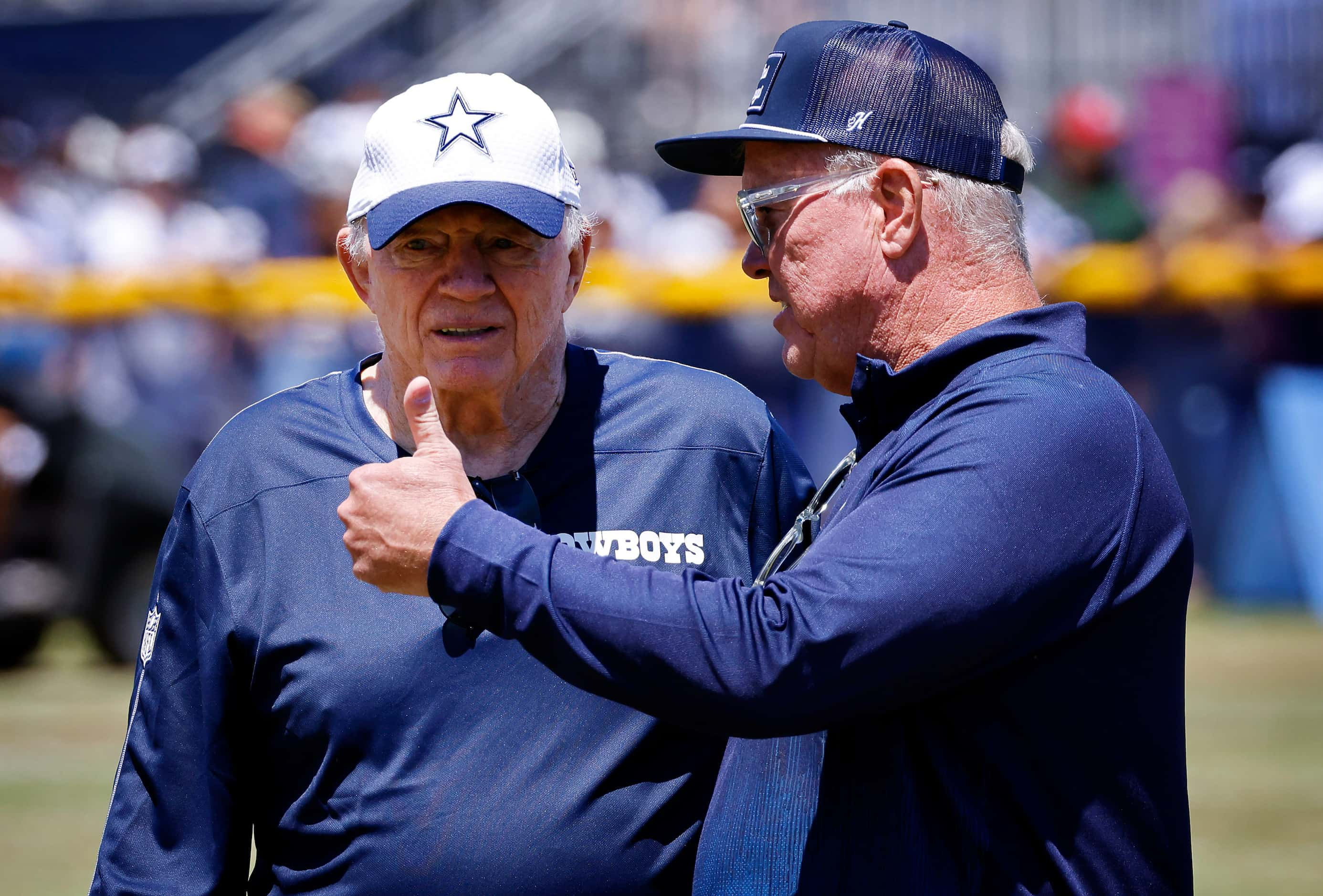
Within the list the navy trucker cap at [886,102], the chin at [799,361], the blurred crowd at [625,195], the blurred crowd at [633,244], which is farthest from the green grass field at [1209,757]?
the navy trucker cap at [886,102]

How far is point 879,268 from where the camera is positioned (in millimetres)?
2451

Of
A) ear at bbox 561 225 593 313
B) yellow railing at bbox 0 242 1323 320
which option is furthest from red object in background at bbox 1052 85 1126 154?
ear at bbox 561 225 593 313

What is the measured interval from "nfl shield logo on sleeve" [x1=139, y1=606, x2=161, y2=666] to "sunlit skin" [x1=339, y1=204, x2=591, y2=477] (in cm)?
50

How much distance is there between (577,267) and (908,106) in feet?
2.59

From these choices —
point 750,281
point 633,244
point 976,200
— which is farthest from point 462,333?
point 633,244

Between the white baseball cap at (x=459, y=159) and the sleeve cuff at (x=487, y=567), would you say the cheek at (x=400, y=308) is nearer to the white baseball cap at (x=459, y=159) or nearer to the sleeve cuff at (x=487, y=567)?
the white baseball cap at (x=459, y=159)

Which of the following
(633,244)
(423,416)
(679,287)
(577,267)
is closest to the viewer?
(423,416)

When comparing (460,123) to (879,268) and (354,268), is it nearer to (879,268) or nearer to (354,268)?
(354,268)

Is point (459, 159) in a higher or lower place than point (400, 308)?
higher

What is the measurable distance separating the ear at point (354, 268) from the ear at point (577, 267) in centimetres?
35

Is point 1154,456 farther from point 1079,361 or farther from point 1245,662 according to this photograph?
point 1245,662

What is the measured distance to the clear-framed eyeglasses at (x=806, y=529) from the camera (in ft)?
8.29

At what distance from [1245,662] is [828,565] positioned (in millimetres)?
7614

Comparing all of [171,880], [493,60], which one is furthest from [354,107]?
[171,880]
